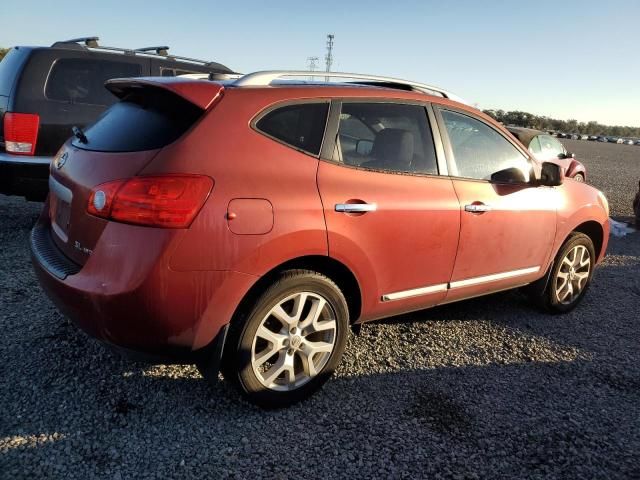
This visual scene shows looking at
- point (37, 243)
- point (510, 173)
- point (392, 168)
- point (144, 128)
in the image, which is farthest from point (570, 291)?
point (37, 243)

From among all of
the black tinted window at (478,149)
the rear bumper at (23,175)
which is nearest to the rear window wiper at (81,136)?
the black tinted window at (478,149)

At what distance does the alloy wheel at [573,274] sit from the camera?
4.45 m

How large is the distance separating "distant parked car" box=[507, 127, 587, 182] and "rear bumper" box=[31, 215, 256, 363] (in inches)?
358

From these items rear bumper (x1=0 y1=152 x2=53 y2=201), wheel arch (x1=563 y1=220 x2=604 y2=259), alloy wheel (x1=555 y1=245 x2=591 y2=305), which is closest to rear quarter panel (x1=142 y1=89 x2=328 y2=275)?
alloy wheel (x1=555 y1=245 x2=591 y2=305)

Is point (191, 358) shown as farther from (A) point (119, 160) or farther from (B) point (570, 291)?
(B) point (570, 291)

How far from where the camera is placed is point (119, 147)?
255 centimetres

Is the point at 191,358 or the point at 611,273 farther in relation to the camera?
the point at 611,273

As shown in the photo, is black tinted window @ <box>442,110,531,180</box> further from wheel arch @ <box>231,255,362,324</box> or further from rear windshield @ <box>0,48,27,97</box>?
rear windshield @ <box>0,48,27,97</box>

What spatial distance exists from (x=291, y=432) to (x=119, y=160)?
5.28ft

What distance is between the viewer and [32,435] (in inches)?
96.7

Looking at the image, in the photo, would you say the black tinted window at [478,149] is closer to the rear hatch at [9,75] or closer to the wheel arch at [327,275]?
the wheel arch at [327,275]

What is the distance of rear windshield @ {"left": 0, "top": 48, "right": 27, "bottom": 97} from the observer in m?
5.26

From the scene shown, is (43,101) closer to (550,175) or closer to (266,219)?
(266,219)

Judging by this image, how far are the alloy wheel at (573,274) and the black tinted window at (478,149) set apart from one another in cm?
106
